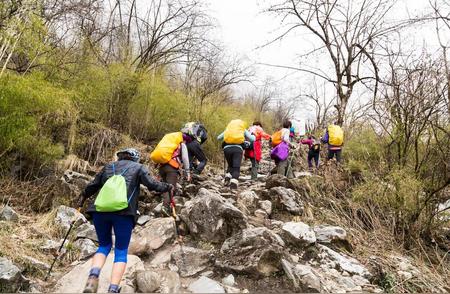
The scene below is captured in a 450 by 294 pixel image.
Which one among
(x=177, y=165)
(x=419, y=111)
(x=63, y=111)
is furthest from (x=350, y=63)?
(x=63, y=111)

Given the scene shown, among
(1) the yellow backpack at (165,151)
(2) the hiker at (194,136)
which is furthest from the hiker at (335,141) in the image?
(1) the yellow backpack at (165,151)

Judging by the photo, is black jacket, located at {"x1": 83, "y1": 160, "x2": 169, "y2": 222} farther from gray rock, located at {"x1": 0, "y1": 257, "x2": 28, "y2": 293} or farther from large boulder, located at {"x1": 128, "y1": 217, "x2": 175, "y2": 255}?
large boulder, located at {"x1": 128, "y1": 217, "x2": 175, "y2": 255}

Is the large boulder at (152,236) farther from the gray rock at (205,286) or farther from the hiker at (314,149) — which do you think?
the hiker at (314,149)

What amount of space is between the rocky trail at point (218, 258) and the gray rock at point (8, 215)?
0.02 m

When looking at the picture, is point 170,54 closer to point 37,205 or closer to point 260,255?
point 37,205

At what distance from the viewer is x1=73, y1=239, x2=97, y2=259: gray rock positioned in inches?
192

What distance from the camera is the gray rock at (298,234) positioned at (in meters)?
5.01

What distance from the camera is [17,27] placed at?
5.61 m

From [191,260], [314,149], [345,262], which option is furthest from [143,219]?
[314,149]

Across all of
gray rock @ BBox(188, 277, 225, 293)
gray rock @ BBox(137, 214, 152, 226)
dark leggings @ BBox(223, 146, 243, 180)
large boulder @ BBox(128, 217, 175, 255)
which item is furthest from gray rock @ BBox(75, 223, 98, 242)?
dark leggings @ BBox(223, 146, 243, 180)

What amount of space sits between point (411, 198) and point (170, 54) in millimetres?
7864

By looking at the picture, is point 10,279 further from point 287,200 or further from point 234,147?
point 234,147

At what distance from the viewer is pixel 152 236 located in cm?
504

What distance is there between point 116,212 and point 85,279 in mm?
1041
